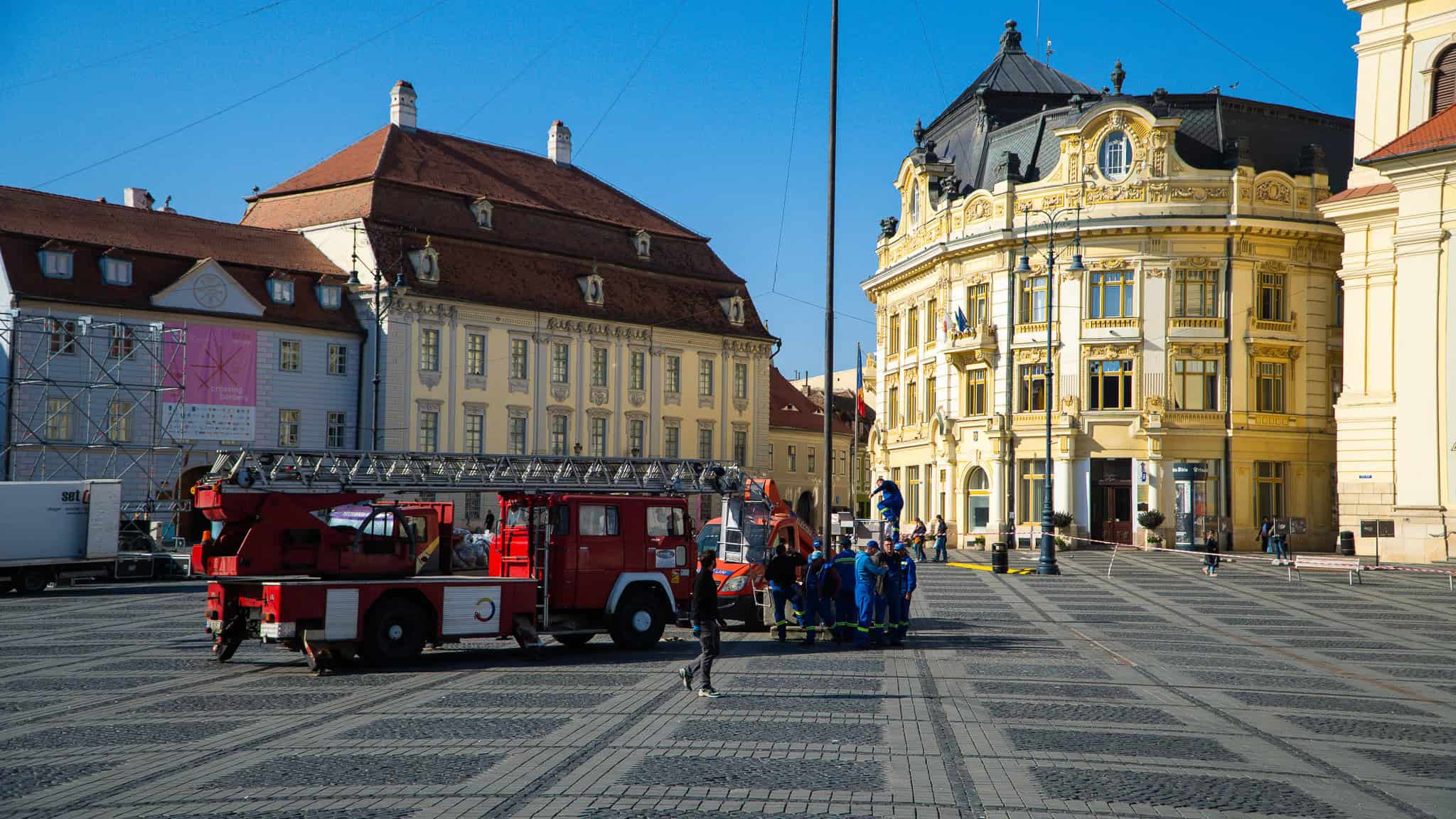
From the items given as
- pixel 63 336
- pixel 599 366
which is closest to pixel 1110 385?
pixel 599 366

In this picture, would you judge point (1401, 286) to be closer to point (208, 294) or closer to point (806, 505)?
point (208, 294)

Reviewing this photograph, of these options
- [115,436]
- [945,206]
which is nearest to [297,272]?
[115,436]

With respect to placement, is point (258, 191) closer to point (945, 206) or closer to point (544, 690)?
point (945, 206)

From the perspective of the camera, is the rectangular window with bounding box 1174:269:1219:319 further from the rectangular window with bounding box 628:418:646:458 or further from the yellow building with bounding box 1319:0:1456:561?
the rectangular window with bounding box 628:418:646:458

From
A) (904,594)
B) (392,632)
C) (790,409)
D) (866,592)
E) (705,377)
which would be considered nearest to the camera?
(392,632)

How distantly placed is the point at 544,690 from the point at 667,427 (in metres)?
51.8

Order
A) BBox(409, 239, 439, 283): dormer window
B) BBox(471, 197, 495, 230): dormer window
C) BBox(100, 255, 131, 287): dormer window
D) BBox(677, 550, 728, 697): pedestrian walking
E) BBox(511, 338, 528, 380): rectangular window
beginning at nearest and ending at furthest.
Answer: BBox(677, 550, 728, 697): pedestrian walking < BBox(100, 255, 131, 287): dormer window < BBox(409, 239, 439, 283): dormer window < BBox(471, 197, 495, 230): dormer window < BBox(511, 338, 528, 380): rectangular window

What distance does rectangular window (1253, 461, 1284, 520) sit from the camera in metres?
54.2

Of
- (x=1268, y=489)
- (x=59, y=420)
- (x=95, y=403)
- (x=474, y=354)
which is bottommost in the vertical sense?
(x=1268, y=489)

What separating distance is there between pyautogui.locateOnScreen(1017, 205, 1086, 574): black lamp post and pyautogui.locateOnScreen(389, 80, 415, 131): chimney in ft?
93.1

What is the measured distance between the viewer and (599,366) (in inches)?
2530

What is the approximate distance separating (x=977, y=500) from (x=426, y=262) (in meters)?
25.2

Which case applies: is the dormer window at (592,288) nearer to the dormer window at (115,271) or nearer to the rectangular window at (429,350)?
the rectangular window at (429,350)

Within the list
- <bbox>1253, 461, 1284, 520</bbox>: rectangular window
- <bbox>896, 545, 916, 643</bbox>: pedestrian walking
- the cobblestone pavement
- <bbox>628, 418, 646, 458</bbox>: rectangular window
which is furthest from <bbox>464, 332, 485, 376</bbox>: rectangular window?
<bbox>896, 545, 916, 643</bbox>: pedestrian walking
